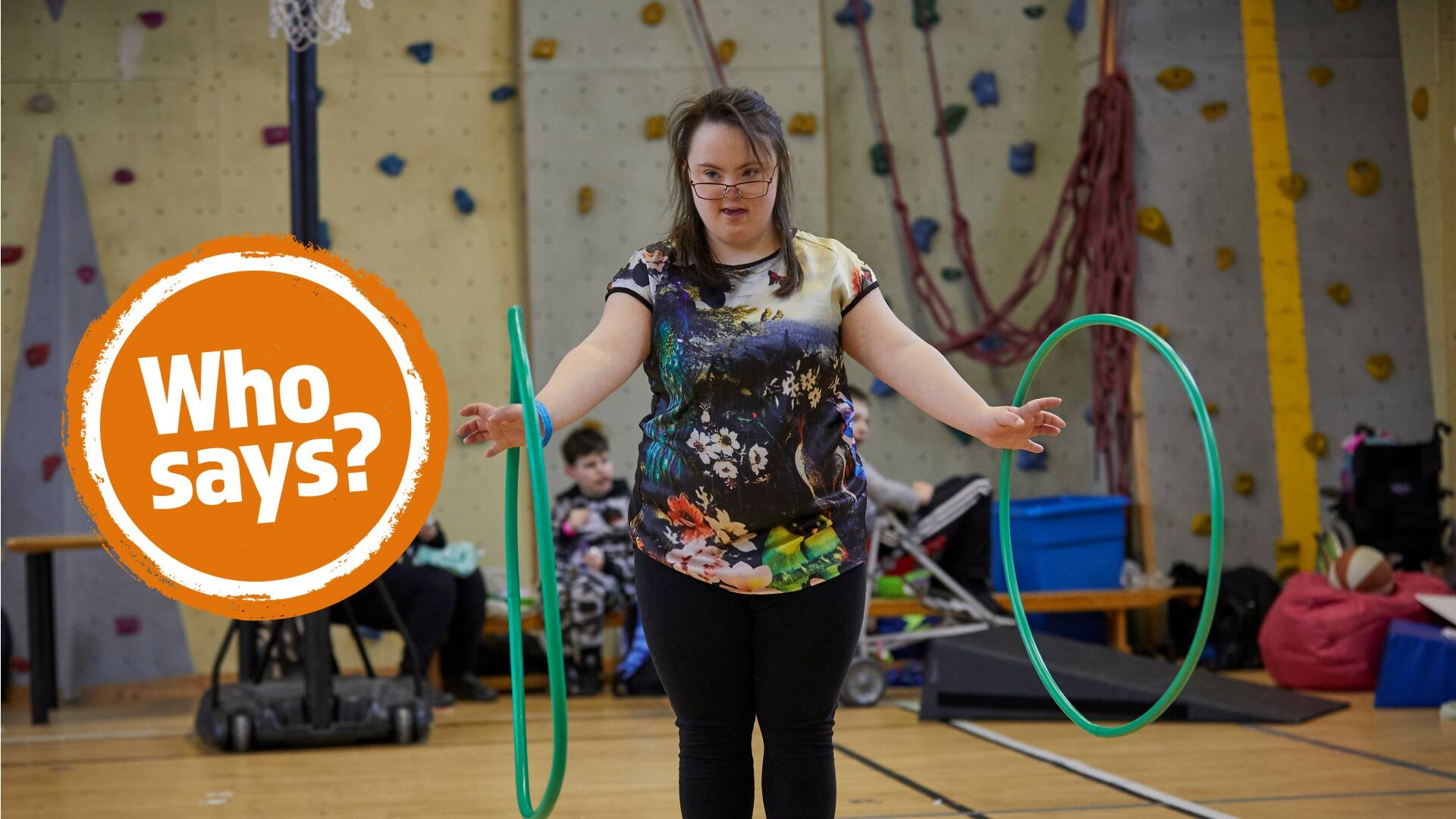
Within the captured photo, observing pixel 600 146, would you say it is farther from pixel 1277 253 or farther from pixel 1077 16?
pixel 1277 253

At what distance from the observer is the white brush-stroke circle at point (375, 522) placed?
211 inches

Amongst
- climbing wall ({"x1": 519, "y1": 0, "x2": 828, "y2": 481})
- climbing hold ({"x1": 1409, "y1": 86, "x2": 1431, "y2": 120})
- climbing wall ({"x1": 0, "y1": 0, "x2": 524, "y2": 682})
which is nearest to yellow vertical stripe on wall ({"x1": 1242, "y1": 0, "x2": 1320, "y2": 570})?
climbing hold ({"x1": 1409, "y1": 86, "x2": 1431, "y2": 120})

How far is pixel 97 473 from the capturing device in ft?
19.2

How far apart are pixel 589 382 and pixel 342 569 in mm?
3606

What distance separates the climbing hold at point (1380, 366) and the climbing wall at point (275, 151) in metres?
3.77

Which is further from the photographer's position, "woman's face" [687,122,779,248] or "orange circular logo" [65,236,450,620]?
"orange circular logo" [65,236,450,620]

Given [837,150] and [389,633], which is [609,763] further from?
[837,150]

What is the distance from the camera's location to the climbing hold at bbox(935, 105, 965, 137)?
6661mm

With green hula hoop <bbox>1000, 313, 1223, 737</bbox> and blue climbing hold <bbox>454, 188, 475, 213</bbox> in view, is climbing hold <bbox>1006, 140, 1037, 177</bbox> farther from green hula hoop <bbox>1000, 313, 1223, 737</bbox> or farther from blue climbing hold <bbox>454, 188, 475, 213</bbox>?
green hula hoop <bbox>1000, 313, 1223, 737</bbox>

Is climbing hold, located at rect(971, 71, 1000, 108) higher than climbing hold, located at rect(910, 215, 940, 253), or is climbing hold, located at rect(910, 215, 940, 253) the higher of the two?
climbing hold, located at rect(971, 71, 1000, 108)

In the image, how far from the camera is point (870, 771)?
392cm

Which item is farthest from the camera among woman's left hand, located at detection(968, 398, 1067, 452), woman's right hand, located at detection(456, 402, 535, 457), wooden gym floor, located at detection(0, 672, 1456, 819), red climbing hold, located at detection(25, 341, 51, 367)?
red climbing hold, located at detection(25, 341, 51, 367)

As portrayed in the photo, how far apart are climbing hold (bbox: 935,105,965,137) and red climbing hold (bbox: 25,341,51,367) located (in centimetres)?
399

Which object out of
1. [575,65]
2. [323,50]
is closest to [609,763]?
[575,65]
